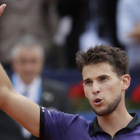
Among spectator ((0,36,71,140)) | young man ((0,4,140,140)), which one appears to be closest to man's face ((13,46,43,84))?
spectator ((0,36,71,140))

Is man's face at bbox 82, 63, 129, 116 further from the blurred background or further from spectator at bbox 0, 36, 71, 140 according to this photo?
the blurred background

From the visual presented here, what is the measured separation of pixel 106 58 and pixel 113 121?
63 cm

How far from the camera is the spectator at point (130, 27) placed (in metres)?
10.2

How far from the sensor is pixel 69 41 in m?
10.9

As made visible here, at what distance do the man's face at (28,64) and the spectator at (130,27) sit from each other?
6.03ft

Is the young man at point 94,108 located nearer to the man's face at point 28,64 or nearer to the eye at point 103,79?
the eye at point 103,79

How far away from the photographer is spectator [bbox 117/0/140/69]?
10.2m

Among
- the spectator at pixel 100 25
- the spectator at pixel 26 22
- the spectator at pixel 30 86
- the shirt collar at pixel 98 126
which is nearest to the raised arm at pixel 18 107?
the shirt collar at pixel 98 126

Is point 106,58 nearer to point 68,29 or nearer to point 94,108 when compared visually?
point 94,108

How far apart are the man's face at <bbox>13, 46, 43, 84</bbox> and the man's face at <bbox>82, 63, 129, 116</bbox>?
3703 mm

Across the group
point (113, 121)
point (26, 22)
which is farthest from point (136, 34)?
point (113, 121)

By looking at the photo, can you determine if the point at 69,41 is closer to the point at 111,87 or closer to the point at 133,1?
the point at 133,1

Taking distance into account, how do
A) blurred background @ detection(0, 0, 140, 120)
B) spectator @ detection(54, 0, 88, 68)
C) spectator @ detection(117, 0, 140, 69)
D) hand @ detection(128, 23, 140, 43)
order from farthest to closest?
spectator @ detection(54, 0, 88, 68)
blurred background @ detection(0, 0, 140, 120)
spectator @ detection(117, 0, 140, 69)
hand @ detection(128, 23, 140, 43)

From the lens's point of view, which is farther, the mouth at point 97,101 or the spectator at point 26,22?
the spectator at point 26,22
